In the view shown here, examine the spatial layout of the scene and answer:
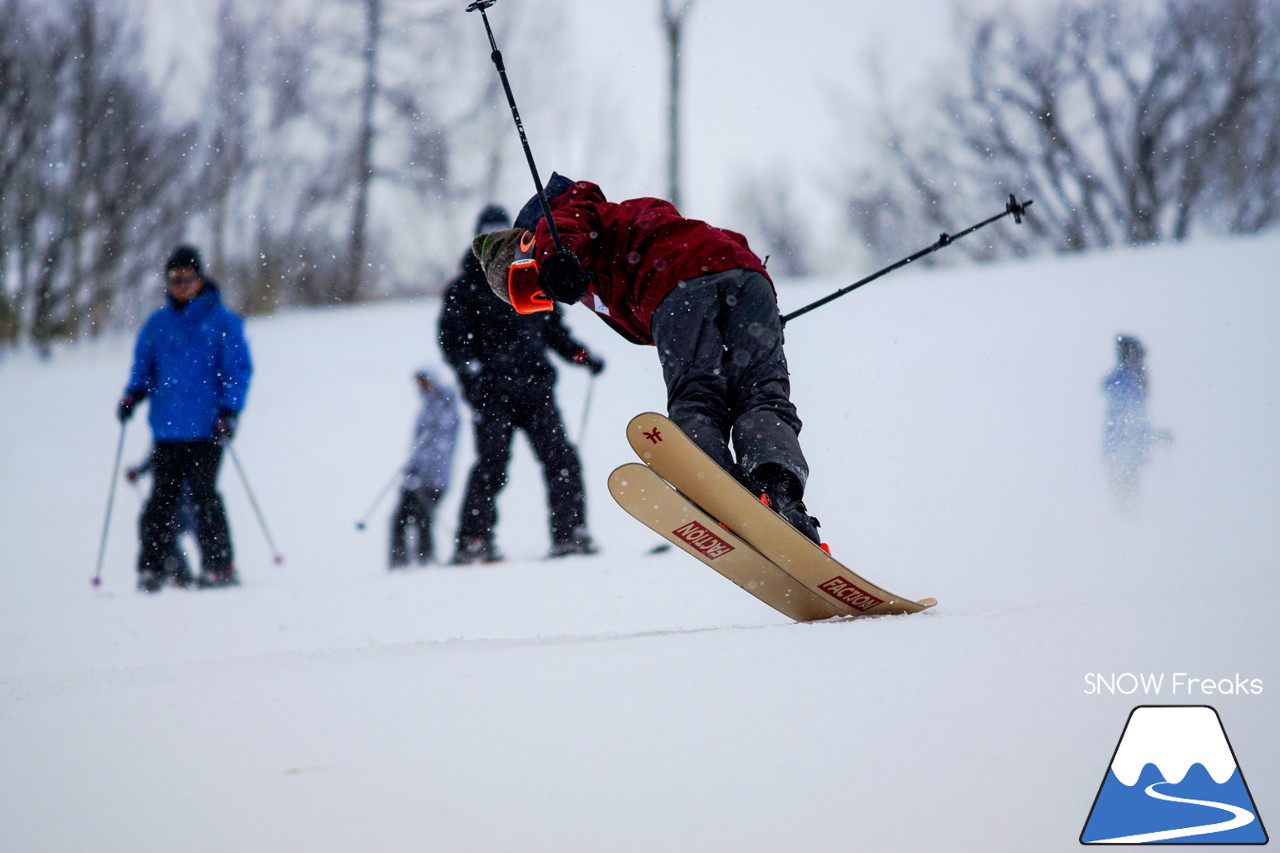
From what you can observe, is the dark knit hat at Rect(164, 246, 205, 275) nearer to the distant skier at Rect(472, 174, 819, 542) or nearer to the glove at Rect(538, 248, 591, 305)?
the distant skier at Rect(472, 174, 819, 542)

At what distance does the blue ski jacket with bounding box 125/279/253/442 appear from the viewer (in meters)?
4.44

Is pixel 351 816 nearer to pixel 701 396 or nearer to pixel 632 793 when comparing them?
pixel 632 793

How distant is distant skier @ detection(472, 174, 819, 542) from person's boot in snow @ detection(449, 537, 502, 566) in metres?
1.99

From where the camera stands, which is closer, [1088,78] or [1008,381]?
[1008,381]

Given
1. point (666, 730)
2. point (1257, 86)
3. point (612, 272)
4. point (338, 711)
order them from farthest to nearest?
point (1257, 86) → point (612, 272) → point (338, 711) → point (666, 730)

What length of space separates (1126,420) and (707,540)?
371 cm

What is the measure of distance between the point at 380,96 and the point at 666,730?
736 inches

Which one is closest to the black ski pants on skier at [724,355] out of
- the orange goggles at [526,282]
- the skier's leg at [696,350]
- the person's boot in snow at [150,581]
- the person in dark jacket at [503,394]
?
the skier's leg at [696,350]

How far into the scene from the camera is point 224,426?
4465 millimetres

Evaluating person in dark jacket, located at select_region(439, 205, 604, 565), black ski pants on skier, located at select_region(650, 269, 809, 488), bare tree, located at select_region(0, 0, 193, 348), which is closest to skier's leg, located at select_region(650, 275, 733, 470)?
black ski pants on skier, located at select_region(650, 269, 809, 488)

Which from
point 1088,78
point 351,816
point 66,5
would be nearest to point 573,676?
point 351,816

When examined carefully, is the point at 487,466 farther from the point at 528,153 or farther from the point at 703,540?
the point at 703,540

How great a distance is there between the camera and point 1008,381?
287 inches

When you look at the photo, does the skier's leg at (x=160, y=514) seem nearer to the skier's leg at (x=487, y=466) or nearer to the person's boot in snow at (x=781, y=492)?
the skier's leg at (x=487, y=466)
